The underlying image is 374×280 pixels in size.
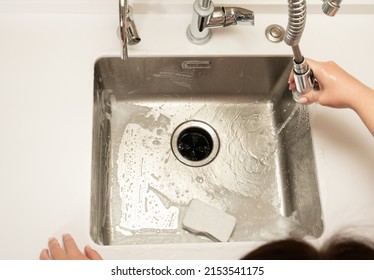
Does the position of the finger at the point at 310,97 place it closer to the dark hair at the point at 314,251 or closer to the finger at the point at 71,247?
the dark hair at the point at 314,251

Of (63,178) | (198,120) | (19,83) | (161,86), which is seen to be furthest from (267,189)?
(19,83)

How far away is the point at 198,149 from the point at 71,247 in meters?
0.40

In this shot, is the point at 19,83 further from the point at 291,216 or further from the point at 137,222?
the point at 291,216

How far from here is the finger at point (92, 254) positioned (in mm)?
670

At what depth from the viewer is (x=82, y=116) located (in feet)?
2.54

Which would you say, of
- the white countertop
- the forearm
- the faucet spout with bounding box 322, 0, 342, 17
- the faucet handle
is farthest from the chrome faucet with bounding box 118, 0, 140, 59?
the forearm

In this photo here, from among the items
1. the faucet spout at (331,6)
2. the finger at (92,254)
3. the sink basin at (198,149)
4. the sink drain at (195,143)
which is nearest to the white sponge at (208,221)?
the sink basin at (198,149)

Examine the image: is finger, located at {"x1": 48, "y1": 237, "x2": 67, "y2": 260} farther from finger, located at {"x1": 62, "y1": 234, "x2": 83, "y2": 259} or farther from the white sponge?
the white sponge

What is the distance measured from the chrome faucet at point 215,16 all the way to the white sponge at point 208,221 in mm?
374

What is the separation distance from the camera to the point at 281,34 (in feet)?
2.83

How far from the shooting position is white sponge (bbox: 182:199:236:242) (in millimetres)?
837

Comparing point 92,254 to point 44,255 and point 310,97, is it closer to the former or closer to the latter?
point 44,255
